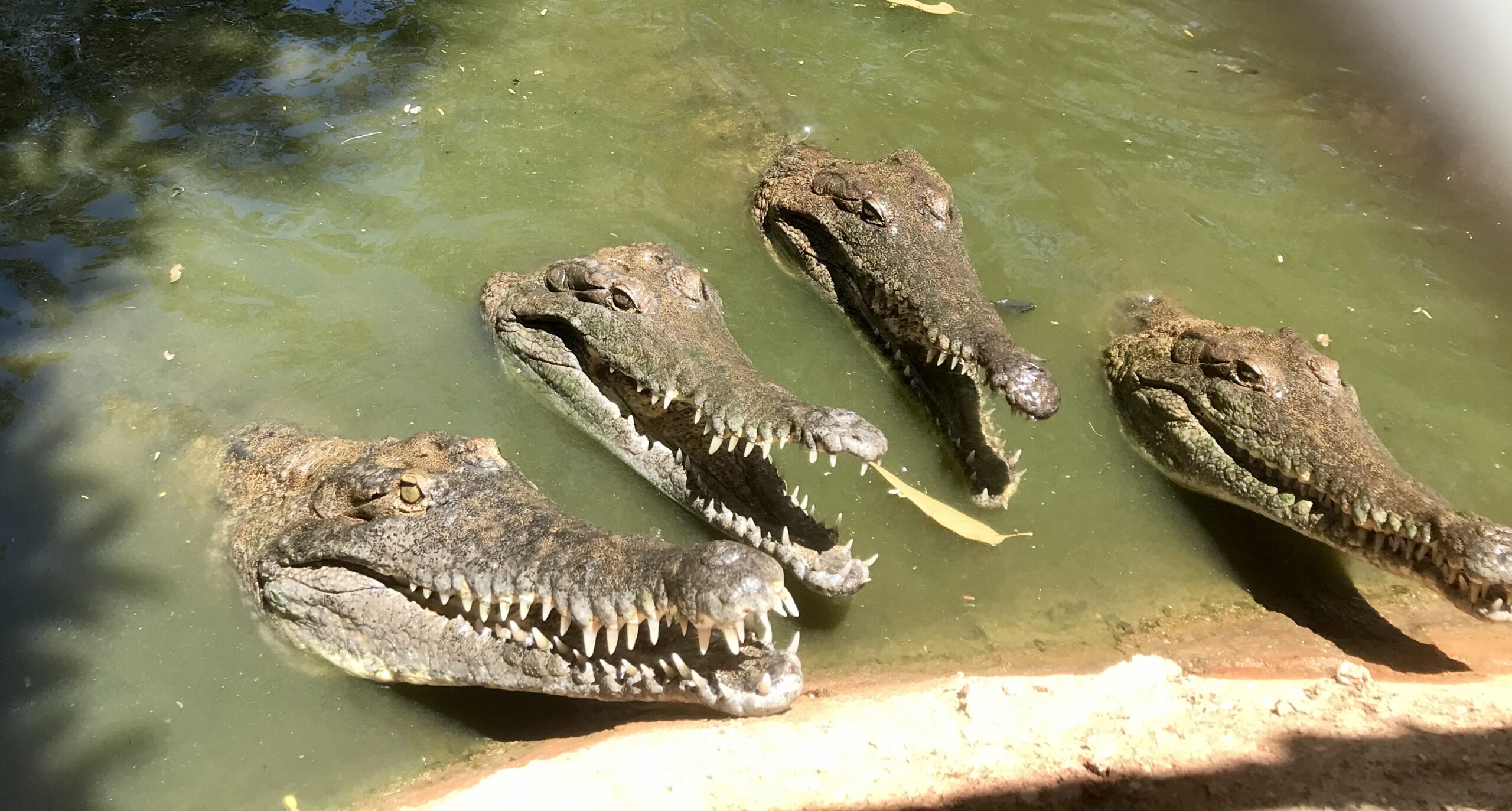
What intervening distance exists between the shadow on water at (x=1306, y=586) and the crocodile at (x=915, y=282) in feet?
3.73

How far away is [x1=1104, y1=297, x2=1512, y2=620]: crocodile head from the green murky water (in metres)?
0.24

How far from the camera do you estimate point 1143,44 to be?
314 inches

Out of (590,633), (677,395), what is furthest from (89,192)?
(590,633)

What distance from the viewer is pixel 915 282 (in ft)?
15.4

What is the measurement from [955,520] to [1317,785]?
1708 millimetres

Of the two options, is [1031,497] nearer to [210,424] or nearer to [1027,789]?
[1027,789]

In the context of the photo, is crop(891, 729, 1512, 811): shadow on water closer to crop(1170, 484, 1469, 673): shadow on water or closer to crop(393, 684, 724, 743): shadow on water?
crop(1170, 484, 1469, 673): shadow on water

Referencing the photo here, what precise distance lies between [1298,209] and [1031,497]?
13.0 feet

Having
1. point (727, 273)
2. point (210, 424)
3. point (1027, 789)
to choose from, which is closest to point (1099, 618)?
point (1027, 789)

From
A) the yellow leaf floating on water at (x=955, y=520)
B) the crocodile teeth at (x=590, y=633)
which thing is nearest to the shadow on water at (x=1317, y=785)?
the crocodile teeth at (x=590, y=633)

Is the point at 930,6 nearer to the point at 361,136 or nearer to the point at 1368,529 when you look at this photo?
the point at 361,136

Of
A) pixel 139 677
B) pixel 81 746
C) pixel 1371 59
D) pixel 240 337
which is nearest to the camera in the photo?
pixel 81 746

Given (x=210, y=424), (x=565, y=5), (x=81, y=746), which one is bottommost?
(x=81, y=746)

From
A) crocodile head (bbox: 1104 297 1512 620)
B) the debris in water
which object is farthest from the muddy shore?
the debris in water
